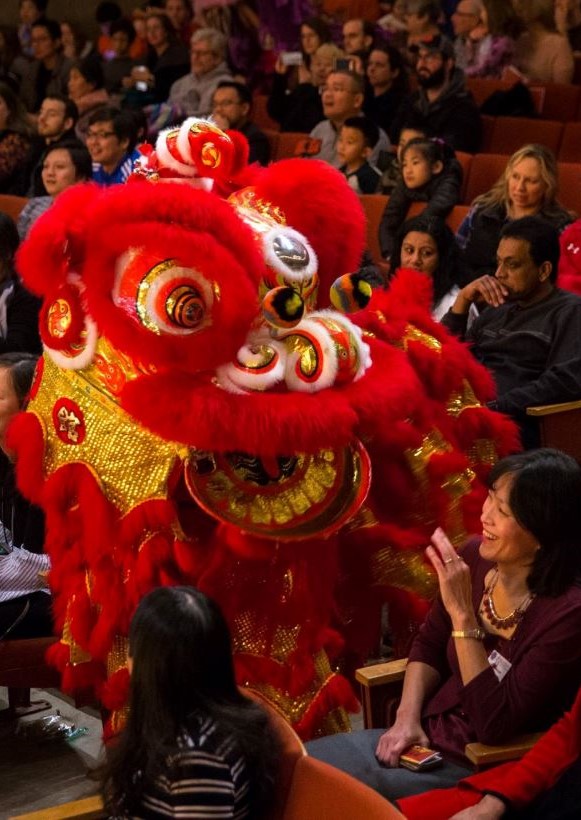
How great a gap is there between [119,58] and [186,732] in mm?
7283

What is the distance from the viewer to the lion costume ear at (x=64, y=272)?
2.73 meters

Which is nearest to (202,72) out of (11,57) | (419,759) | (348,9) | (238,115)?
(238,115)

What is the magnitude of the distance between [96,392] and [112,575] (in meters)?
0.37

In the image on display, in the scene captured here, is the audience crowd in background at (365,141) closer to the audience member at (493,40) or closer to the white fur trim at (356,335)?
the audience member at (493,40)

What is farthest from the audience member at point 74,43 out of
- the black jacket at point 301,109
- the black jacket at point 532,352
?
the black jacket at point 532,352

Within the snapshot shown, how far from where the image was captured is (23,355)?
3.33m

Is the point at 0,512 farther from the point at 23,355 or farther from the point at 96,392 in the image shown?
the point at 96,392

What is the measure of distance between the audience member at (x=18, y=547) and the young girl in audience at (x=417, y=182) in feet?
7.48

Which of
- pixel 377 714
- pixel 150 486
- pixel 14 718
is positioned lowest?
pixel 14 718

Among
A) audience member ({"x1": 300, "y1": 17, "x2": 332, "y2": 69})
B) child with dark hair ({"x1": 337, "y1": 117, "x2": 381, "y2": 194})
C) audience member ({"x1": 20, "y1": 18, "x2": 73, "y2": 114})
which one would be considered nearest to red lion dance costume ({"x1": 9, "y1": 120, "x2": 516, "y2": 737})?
child with dark hair ({"x1": 337, "y1": 117, "x2": 381, "y2": 194})

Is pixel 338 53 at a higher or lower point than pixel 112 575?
higher

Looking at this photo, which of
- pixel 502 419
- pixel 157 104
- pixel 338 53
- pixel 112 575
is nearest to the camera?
pixel 112 575

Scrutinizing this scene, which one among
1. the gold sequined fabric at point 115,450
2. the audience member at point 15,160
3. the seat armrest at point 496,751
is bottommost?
the seat armrest at point 496,751

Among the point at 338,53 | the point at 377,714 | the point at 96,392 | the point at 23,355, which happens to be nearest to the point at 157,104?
the point at 338,53
